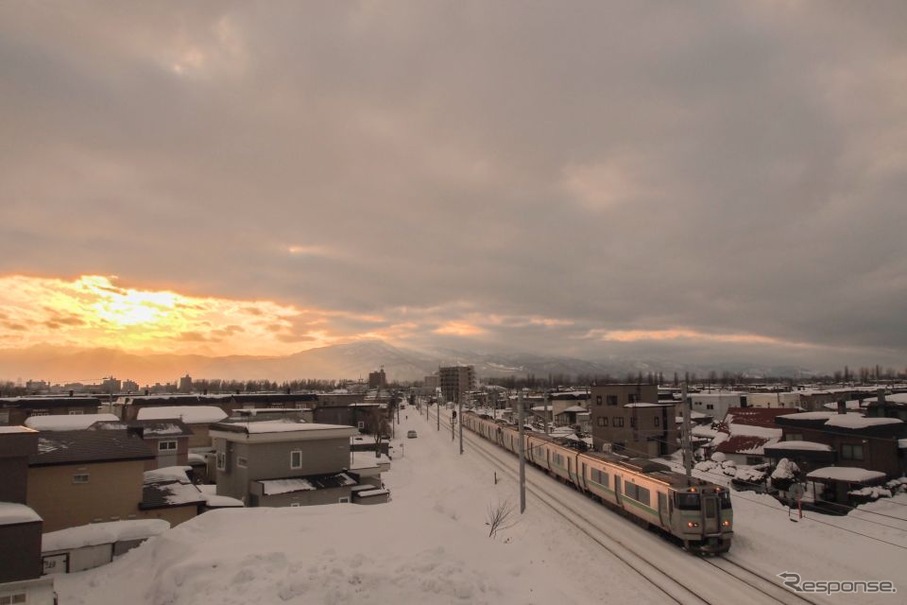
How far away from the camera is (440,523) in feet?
69.0

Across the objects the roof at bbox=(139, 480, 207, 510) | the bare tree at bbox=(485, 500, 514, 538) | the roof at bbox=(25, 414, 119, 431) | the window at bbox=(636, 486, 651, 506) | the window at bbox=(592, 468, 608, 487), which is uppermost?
the roof at bbox=(25, 414, 119, 431)

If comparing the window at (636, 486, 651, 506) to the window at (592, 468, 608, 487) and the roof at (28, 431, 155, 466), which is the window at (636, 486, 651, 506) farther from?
the roof at (28, 431, 155, 466)

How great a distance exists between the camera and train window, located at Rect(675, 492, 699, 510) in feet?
83.0

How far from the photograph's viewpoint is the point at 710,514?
25188mm

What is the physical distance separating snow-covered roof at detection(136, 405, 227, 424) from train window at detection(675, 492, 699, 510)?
4987 centimetres

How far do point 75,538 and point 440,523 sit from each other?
15.7m

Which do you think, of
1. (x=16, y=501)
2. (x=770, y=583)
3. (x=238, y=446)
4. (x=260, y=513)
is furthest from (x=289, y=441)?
(x=770, y=583)

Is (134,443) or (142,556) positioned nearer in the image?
(142,556)

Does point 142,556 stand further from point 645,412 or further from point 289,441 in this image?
point 645,412

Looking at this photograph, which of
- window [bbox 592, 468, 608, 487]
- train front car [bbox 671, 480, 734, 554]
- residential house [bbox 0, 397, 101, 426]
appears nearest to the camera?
train front car [bbox 671, 480, 734, 554]

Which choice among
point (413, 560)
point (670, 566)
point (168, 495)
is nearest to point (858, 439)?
point (670, 566)

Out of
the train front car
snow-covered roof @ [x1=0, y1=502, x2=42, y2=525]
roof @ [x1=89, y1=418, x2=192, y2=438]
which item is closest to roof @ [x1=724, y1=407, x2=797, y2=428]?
the train front car

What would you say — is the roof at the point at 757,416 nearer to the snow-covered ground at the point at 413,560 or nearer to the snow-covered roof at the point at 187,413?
the snow-covered ground at the point at 413,560

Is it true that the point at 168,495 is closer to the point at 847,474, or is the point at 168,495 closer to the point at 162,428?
the point at 162,428
